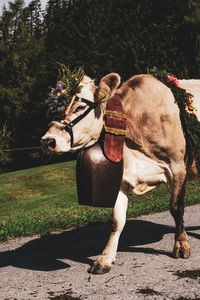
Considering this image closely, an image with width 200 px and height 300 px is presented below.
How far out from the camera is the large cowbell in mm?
5043

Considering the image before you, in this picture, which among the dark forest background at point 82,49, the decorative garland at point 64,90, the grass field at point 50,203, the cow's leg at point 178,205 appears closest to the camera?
the decorative garland at point 64,90

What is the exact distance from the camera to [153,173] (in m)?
5.52

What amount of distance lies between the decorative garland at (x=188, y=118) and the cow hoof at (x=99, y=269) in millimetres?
1671

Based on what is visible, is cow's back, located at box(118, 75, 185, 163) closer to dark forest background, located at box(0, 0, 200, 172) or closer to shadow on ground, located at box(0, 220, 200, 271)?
shadow on ground, located at box(0, 220, 200, 271)

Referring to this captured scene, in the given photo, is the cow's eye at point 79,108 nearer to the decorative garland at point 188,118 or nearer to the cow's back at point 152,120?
the cow's back at point 152,120

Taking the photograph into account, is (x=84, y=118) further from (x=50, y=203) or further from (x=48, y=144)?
(x=50, y=203)

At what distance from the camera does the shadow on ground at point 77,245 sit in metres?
5.47

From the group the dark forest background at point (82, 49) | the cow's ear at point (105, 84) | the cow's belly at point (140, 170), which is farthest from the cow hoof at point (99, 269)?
the dark forest background at point (82, 49)

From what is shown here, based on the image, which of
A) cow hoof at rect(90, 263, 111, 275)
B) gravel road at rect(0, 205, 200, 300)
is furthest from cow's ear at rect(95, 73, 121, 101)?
gravel road at rect(0, 205, 200, 300)

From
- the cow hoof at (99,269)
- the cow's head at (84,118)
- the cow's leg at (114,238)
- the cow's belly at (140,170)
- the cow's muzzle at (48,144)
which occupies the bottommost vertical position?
the cow hoof at (99,269)

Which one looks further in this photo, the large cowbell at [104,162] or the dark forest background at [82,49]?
the dark forest background at [82,49]

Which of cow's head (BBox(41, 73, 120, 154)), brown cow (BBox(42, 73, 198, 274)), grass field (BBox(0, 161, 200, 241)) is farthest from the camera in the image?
grass field (BBox(0, 161, 200, 241))

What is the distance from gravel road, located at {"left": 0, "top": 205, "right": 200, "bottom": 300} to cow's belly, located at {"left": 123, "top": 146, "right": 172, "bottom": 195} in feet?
2.71

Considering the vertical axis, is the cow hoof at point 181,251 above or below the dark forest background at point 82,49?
below
